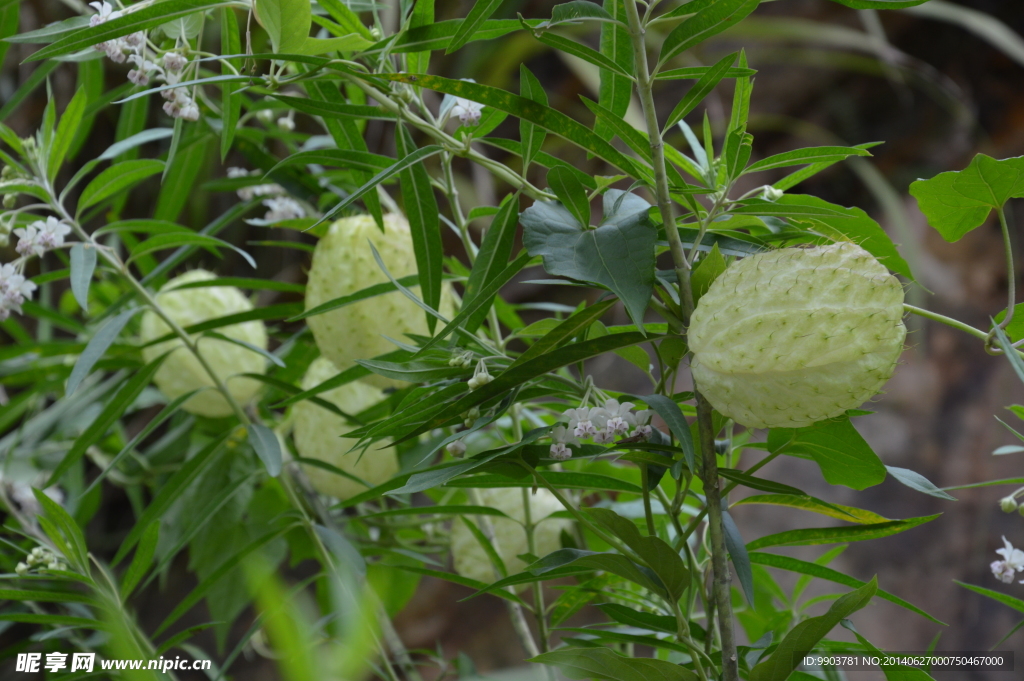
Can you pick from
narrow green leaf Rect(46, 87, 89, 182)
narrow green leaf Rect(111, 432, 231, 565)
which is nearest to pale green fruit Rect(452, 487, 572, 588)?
narrow green leaf Rect(111, 432, 231, 565)

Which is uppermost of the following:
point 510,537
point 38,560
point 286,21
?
point 286,21

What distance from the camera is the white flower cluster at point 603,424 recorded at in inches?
14.3

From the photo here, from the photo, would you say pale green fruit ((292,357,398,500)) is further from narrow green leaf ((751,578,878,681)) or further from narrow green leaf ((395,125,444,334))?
narrow green leaf ((751,578,878,681))

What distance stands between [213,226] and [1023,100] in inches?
70.8

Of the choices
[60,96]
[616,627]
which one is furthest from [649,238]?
[60,96]

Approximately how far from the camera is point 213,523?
0.75m

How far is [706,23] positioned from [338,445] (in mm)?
496

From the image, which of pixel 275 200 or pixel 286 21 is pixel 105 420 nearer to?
pixel 275 200

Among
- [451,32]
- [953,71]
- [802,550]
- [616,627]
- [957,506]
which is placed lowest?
[957,506]

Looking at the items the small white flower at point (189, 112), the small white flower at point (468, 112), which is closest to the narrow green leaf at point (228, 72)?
the small white flower at point (189, 112)

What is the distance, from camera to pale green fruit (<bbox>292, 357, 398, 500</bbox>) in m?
0.71

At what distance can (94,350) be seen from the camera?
55cm

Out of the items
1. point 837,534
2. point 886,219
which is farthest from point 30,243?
point 886,219

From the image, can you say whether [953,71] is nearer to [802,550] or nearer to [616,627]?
[802,550]
